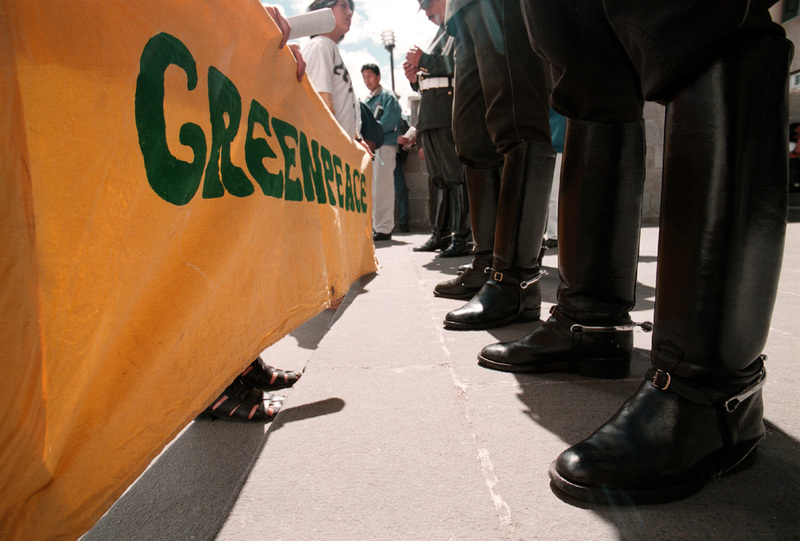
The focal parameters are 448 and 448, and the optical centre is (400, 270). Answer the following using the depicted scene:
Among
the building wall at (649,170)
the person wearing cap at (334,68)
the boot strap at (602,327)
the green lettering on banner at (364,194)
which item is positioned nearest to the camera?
the boot strap at (602,327)

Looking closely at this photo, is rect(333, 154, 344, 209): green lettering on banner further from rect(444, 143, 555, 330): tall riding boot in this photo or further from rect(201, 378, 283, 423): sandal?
rect(201, 378, 283, 423): sandal

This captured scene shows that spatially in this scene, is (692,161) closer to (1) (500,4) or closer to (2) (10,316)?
(2) (10,316)

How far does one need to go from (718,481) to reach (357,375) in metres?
0.78

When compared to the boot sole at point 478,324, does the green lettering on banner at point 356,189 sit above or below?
above

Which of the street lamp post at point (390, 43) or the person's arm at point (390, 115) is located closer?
the person's arm at point (390, 115)

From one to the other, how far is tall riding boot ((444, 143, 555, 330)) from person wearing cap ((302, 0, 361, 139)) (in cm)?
181

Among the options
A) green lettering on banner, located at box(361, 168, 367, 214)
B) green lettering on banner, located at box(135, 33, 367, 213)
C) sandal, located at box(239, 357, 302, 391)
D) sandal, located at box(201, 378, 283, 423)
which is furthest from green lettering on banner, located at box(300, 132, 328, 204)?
green lettering on banner, located at box(361, 168, 367, 214)

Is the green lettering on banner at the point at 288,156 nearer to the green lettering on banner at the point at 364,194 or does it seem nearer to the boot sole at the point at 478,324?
the boot sole at the point at 478,324

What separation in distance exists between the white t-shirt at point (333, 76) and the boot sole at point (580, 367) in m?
2.43

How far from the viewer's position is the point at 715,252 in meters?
0.67

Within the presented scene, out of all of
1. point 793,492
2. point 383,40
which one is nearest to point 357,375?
point 793,492

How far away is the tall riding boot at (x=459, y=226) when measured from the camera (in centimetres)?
379

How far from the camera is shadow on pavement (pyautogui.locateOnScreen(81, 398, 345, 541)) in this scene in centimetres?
67

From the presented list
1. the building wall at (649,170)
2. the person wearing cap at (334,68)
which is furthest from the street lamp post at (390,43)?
the person wearing cap at (334,68)
